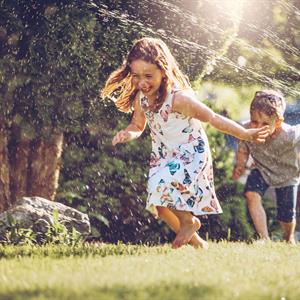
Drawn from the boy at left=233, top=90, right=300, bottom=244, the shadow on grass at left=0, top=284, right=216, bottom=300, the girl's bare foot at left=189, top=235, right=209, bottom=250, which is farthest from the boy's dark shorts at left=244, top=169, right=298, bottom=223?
the shadow on grass at left=0, top=284, right=216, bottom=300

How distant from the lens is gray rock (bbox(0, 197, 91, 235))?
19.2 ft

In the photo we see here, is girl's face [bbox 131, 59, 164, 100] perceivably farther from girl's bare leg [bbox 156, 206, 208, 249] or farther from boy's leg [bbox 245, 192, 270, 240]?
boy's leg [bbox 245, 192, 270, 240]

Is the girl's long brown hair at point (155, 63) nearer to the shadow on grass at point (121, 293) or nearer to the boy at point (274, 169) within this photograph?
the boy at point (274, 169)

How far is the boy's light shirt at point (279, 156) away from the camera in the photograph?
628 centimetres

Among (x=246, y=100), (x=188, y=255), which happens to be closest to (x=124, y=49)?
(x=246, y=100)

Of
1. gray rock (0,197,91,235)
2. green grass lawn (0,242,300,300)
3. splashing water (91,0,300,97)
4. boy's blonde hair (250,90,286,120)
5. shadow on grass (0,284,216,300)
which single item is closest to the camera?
shadow on grass (0,284,216,300)

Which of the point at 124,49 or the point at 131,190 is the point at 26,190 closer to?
the point at 131,190

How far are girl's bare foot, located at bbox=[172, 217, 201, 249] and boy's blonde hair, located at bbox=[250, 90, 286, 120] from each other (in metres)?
1.44

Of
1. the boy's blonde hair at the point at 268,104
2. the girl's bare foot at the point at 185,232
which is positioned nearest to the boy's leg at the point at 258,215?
the boy's blonde hair at the point at 268,104

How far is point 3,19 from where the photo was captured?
619 centimetres

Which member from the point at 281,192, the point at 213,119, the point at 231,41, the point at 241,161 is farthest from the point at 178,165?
the point at 231,41

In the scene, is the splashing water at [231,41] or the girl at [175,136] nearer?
the girl at [175,136]

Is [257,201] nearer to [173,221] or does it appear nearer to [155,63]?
[173,221]

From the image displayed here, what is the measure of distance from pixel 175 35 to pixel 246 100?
171cm
